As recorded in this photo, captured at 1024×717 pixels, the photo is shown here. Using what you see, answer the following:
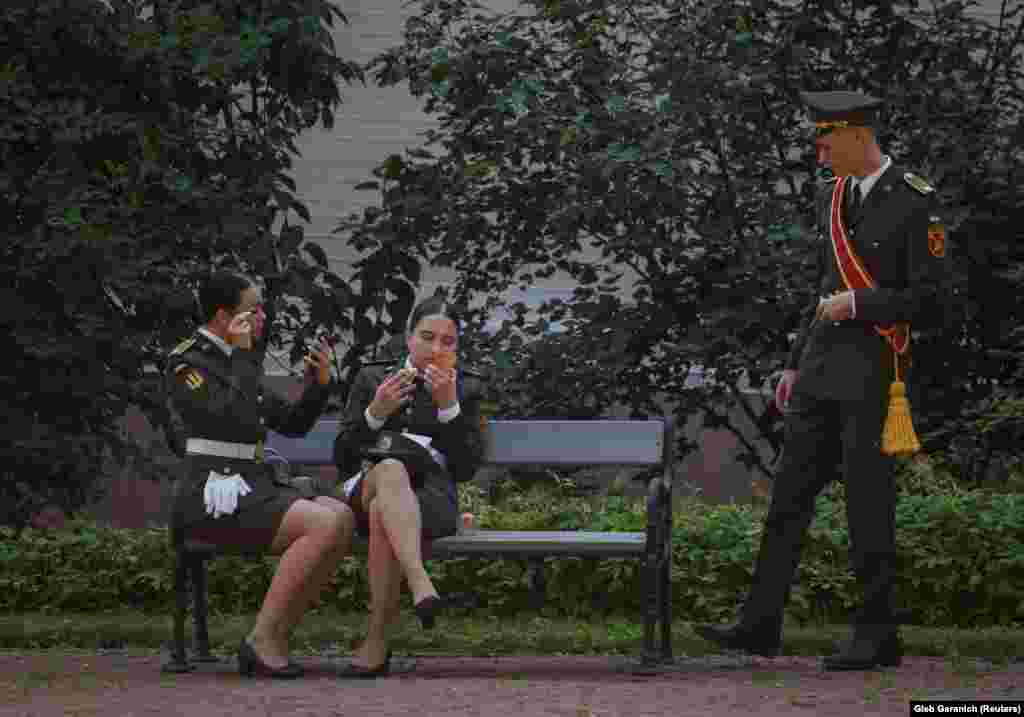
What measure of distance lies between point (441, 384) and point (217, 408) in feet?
2.68

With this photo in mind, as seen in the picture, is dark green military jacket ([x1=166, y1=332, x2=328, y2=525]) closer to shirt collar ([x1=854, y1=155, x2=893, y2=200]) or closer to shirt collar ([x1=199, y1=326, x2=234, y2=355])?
shirt collar ([x1=199, y1=326, x2=234, y2=355])

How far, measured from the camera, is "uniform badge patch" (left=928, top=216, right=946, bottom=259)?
7590mm

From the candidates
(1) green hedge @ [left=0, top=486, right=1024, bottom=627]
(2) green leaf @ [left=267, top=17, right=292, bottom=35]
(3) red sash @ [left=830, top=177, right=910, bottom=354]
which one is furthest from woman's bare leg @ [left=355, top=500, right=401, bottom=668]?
(2) green leaf @ [left=267, top=17, right=292, bottom=35]

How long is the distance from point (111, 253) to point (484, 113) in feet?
6.64

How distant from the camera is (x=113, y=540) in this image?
387 inches

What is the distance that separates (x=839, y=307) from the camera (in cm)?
755

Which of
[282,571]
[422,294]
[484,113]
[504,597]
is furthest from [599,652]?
[422,294]

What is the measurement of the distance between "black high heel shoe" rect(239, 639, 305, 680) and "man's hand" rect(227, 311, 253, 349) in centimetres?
111

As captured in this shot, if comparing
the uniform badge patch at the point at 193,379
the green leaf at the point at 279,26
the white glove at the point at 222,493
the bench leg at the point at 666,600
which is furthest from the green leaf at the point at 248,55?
the bench leg at the point at 666,600

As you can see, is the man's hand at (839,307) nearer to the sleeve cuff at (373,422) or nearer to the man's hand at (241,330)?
the sleeve cuff at (373,422)

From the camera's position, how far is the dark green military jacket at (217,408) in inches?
315

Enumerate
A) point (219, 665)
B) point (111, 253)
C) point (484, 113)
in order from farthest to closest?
point (484, 113) → point (111, 253) → point (219, 665)

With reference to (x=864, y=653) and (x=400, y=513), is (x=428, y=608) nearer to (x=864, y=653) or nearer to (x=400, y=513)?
(x=400, y=513)

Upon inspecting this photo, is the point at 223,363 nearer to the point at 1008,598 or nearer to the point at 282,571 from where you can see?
the point at 282,571
